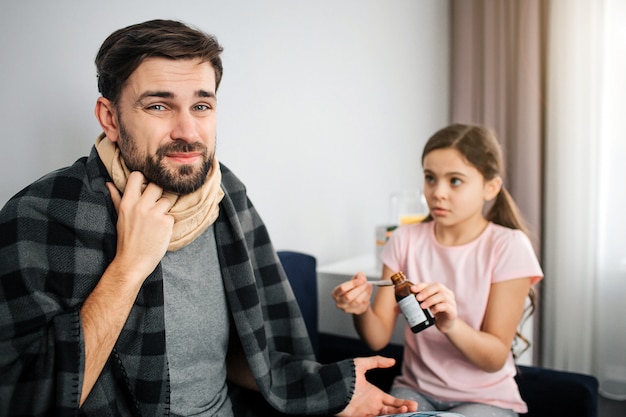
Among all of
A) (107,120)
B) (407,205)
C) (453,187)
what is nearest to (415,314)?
(453,187)

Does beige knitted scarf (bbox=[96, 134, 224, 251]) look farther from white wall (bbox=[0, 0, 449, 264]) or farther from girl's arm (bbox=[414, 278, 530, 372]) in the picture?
girl's arm (bbox=[414, 278, 530, 372])

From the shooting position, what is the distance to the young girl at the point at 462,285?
130 cm

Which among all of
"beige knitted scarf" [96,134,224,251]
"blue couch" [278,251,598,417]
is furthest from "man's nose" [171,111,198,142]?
"blue couch" [278,251,598,417]

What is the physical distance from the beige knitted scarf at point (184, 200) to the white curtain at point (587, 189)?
214 cm

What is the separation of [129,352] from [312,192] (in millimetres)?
1152

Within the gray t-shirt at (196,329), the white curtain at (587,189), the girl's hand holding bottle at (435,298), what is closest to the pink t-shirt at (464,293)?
the girl's hand holding bottle at (435,298)

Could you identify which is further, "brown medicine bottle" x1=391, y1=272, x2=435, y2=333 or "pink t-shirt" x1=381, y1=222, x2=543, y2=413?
"pink t-shirt" x1=381, y1=222, x2=543, y2=413

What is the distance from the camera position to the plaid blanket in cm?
87

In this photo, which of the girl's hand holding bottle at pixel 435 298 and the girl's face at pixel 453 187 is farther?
the girl's face at pixel 453 187

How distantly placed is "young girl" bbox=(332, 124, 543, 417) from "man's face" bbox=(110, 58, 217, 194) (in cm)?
49

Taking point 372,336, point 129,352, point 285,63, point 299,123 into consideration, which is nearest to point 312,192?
point 299,123

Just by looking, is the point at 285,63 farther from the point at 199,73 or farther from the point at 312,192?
the point at 199,73

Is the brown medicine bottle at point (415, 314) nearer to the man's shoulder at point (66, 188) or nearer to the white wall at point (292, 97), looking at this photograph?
the man's shoulder at point (66, 188)

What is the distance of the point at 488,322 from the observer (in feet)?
4.41
